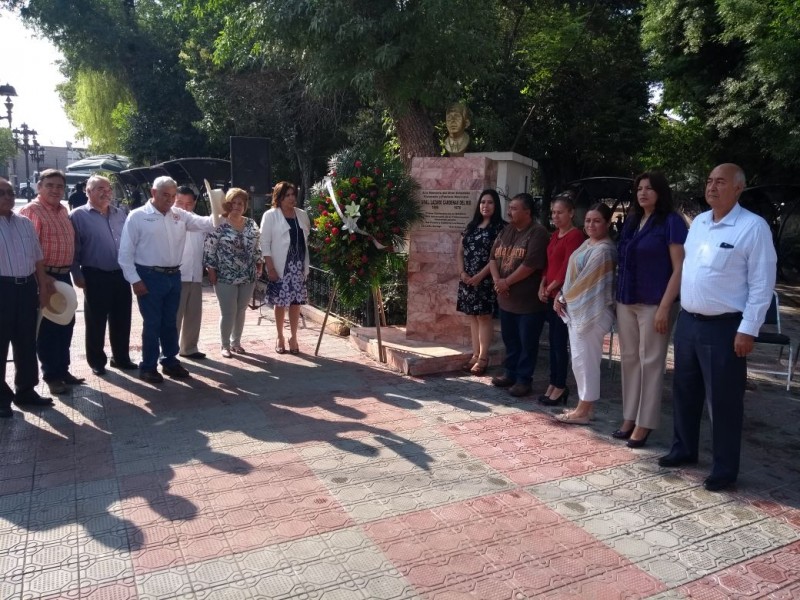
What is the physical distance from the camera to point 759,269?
341cm

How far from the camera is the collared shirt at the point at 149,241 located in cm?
532

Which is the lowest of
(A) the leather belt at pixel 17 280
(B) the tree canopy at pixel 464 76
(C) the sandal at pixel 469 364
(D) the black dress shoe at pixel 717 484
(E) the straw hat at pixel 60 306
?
(D) the black dress shoe at pixel 717 484

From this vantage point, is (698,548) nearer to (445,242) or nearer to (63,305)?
(445,242)

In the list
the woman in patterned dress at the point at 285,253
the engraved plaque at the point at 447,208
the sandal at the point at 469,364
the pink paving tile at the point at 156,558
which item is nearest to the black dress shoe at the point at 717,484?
the sandal at the point at 469,364

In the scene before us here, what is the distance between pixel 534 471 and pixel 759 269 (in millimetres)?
1744

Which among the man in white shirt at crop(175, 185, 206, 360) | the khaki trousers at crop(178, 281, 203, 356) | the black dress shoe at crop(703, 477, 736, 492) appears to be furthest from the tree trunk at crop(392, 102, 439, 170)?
the black dress shoe at crop(703, 477, 736, 492)

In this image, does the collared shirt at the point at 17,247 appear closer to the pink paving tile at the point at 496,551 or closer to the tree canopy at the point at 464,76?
the pink paving tile at the point at 496,551

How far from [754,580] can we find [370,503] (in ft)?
6.16

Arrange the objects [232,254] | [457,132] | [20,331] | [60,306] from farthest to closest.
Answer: [457,132] → [232,254] → [60,306] → [20,331]

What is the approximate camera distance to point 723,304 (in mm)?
3537

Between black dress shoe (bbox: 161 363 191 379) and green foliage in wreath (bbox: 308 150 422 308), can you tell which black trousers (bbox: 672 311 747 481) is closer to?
green foliage in wreath (bbox: 308 150 422 308)

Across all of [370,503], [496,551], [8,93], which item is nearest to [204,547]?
[370,503]

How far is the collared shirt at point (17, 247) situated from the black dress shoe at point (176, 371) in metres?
1.49

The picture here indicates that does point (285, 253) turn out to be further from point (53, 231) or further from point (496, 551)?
point (496, 551)
